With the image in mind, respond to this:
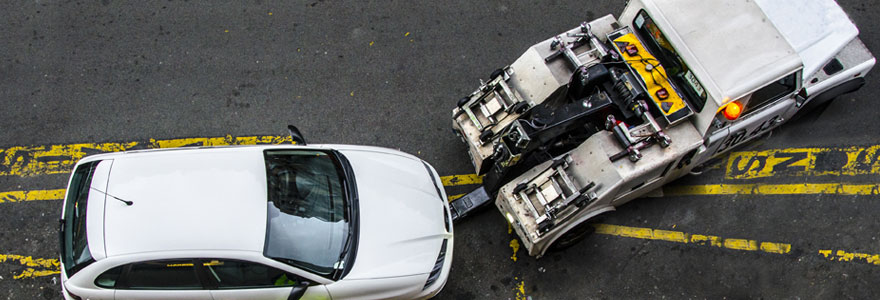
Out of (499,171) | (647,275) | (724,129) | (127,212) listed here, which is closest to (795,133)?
(724,129)

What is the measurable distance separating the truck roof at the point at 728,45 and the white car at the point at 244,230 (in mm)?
2690

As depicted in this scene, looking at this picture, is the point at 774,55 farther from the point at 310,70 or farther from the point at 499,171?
the point at 310,70

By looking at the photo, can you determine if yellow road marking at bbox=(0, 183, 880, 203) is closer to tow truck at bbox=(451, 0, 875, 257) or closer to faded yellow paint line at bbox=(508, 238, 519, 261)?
tow truck at bbox=(451, 0, 875, 257)

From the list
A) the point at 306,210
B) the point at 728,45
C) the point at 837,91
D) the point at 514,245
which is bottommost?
the point at 837,91

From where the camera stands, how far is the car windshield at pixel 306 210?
5.29 meters

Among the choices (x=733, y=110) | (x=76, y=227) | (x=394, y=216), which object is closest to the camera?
(x=76, y=227)

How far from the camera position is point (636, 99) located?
5.83m

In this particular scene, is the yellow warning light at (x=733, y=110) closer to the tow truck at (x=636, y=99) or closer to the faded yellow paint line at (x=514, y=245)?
the tow truck at (x=636, y=99)

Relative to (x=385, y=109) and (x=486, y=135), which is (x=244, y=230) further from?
(x=385, y=109)

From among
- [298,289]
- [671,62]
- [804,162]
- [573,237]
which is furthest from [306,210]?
[804,162]

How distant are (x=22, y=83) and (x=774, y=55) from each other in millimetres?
7976

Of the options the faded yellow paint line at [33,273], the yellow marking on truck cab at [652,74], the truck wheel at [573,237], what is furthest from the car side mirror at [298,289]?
the yellow marking on truck cab at [652,74]

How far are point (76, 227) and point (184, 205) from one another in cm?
95

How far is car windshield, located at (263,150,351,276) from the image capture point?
5.29 m
